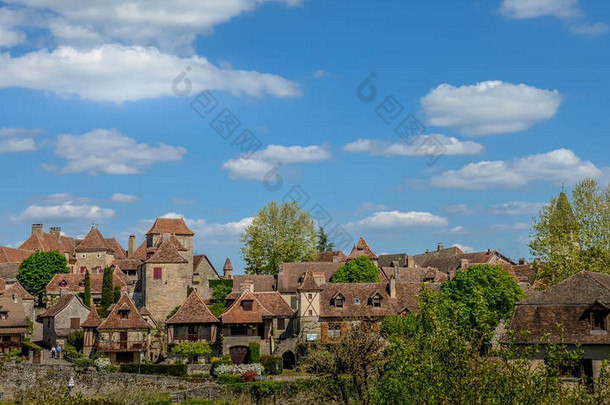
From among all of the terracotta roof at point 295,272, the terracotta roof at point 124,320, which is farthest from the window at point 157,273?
the terracotta roof at point 295,272

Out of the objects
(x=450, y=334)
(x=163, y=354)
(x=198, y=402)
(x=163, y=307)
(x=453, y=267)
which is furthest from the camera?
(x=453, y=267)

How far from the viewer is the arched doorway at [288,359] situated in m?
63.8

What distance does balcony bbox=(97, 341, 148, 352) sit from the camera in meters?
66.2

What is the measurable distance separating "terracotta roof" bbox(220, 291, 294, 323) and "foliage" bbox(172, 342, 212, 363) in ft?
9.57

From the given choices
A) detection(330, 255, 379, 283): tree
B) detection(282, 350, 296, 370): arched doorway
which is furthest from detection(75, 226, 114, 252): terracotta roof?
detection(282, 350, 296, 370): arched doorway

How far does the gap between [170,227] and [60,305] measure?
25.3 m

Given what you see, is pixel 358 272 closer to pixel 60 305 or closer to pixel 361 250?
pixel 361 250

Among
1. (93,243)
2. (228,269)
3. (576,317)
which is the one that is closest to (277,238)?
(228,269)

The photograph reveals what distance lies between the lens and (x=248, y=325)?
64.4 metres

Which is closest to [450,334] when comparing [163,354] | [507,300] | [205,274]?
[507,300]

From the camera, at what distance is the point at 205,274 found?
8850cm

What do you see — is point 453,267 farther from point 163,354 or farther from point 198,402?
point 198,402

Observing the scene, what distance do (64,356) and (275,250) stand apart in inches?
1218

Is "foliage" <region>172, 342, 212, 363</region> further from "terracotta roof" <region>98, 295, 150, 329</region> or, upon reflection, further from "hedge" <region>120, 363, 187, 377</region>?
"terracotta roof" <region>98, 295, 150, 329</region>
